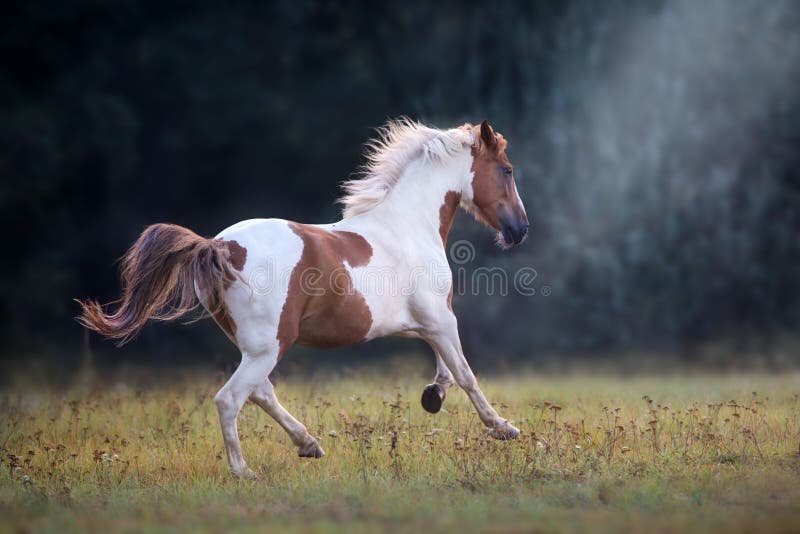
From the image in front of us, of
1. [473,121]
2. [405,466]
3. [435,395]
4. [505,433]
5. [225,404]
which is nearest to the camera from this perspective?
[225,404]

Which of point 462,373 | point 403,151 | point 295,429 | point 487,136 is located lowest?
point 295,429

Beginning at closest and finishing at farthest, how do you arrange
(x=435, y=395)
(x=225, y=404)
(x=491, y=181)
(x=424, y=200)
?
(x=225, y=404)
(x=435, y=395)
(x=424, y=200)
(x=491, y=181)

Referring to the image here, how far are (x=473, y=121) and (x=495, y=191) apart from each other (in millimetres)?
10519

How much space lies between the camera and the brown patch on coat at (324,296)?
6.55m

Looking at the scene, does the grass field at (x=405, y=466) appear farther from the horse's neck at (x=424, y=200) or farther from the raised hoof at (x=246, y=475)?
the horse's neck at (x=424, y=200)

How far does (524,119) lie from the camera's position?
19.0 meters

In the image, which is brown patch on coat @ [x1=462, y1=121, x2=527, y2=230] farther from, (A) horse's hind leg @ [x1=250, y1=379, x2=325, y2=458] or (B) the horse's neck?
(A) horse's hind leg @ [x1=250, y1=379, x2=325, y2=458]

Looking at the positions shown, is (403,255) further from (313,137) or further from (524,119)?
(313,137)

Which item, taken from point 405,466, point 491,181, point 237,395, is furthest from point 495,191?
point 237,395

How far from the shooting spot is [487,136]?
814 centimetres

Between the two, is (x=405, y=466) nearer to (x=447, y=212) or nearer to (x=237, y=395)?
(x=237, y=395)

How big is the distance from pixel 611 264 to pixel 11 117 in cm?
1250

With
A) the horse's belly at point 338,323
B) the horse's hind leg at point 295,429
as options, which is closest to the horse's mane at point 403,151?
the horse's belly at point 338,323

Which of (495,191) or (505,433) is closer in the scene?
(505,433)
